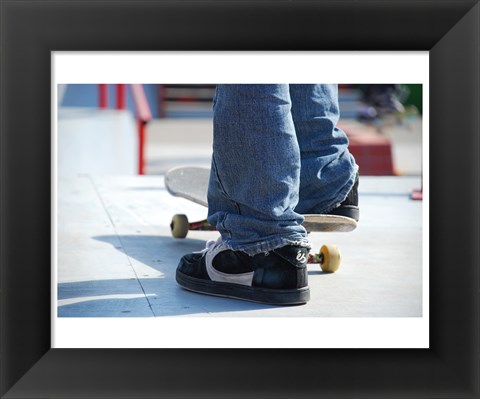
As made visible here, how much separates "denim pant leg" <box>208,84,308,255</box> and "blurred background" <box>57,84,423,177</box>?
2.67 m

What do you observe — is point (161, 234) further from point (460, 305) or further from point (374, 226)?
point (460, 305)

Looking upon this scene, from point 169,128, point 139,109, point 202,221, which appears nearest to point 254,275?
point 202,221

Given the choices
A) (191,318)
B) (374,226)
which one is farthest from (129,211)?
(191,318)

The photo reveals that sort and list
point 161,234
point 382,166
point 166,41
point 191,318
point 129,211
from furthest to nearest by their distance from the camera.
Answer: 1. point 382,166
2. point 129,211
3. point 161,234
4. point 191,318
5. point 166,41

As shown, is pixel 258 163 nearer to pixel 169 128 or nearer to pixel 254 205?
pixel 254 205

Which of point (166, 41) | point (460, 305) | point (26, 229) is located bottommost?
point (460, 305)

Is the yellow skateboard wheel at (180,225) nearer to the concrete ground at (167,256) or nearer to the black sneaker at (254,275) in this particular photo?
the concrete ground at (167,256)

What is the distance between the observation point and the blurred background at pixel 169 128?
604 centimetres

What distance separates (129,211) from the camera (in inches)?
137

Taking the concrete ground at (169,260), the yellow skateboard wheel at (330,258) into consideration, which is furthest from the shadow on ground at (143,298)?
the yellow skateboard wheel at (330,258)

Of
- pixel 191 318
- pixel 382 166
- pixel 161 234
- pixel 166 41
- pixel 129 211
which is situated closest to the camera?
pixel 166 41

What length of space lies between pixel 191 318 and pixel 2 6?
32.0 inches

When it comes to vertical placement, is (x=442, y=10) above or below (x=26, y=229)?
above

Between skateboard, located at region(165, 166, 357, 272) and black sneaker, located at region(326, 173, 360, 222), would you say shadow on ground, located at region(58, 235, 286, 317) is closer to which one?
skateboard, located at region(165, 166, 357, 272)
